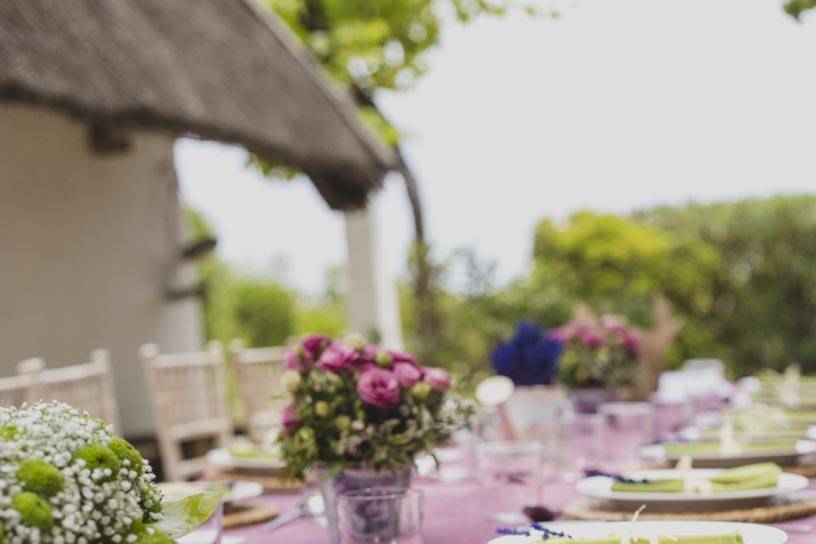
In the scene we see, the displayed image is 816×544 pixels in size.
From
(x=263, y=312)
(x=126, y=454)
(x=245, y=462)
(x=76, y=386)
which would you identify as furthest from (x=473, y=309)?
(x=126, y=454)

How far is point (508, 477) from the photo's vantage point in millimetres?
2135

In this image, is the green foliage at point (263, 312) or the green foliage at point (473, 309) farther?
the green foliage at point (263, 312)

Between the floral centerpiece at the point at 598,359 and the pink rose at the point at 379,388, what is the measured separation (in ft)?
4.84

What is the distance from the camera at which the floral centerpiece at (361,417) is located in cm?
202

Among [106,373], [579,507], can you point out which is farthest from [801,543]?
[106,373]

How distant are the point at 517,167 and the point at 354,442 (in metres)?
12.1

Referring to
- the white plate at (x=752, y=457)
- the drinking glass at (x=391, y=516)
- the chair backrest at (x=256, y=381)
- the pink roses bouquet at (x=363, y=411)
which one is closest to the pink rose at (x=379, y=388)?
the pink roses bouquet at (x=363, y=411)

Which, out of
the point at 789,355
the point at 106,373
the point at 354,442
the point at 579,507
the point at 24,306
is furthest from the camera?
the point at 789,355

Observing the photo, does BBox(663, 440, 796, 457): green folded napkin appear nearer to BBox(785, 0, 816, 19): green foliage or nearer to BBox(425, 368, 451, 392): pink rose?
BBox(425, 368, 451, 392): pink rose

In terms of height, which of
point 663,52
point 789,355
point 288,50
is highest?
point 663,52

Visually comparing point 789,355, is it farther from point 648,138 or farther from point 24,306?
point 24,306

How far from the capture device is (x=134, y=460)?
1.36m

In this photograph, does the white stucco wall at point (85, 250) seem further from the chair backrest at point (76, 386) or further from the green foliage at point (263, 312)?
the green foliage at point (263, 312)

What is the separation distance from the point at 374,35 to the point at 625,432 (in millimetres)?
6545
